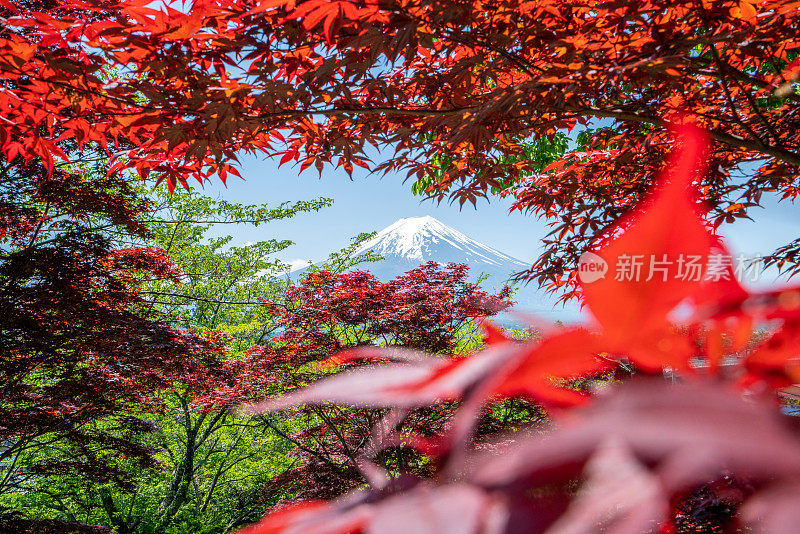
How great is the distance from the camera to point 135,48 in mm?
1644

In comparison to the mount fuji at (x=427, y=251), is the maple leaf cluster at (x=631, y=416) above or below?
below

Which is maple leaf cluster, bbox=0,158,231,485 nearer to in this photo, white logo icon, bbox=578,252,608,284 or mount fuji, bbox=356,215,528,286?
white logo icon, bbox=578,252,608,284

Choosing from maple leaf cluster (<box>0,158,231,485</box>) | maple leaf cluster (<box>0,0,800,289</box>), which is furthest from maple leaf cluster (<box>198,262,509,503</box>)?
maple leaf cluster (<box>0,0,800,289</box>)

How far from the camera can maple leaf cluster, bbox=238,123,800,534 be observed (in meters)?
0.15

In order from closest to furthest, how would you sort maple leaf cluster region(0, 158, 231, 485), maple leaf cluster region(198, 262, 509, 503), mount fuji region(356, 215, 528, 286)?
maple leaf cluster region(0, 158, 231, 485), maple leaf cluster region(198, 262, 509, 503), mount fuji region(356, 215, 528, 286)

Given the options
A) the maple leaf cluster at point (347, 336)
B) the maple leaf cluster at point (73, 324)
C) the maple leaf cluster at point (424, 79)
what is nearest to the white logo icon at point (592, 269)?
the maple leaf cluster at point (424, 79)

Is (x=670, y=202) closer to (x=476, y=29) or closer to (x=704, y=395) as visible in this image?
(x=704, y=395)

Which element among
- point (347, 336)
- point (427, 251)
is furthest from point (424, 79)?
point (427, 251)

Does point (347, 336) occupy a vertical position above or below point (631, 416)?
above

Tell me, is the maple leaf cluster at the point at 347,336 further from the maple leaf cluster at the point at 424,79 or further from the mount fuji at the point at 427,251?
the mount fuji at the point at 427,251

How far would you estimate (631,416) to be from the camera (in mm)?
158

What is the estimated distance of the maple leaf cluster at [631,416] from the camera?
148mm

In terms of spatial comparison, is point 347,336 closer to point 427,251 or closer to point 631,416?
point 631,416

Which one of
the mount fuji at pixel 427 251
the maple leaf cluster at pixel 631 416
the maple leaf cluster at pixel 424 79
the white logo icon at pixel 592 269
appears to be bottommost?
the maple leaf cluster at pixel 631 416
